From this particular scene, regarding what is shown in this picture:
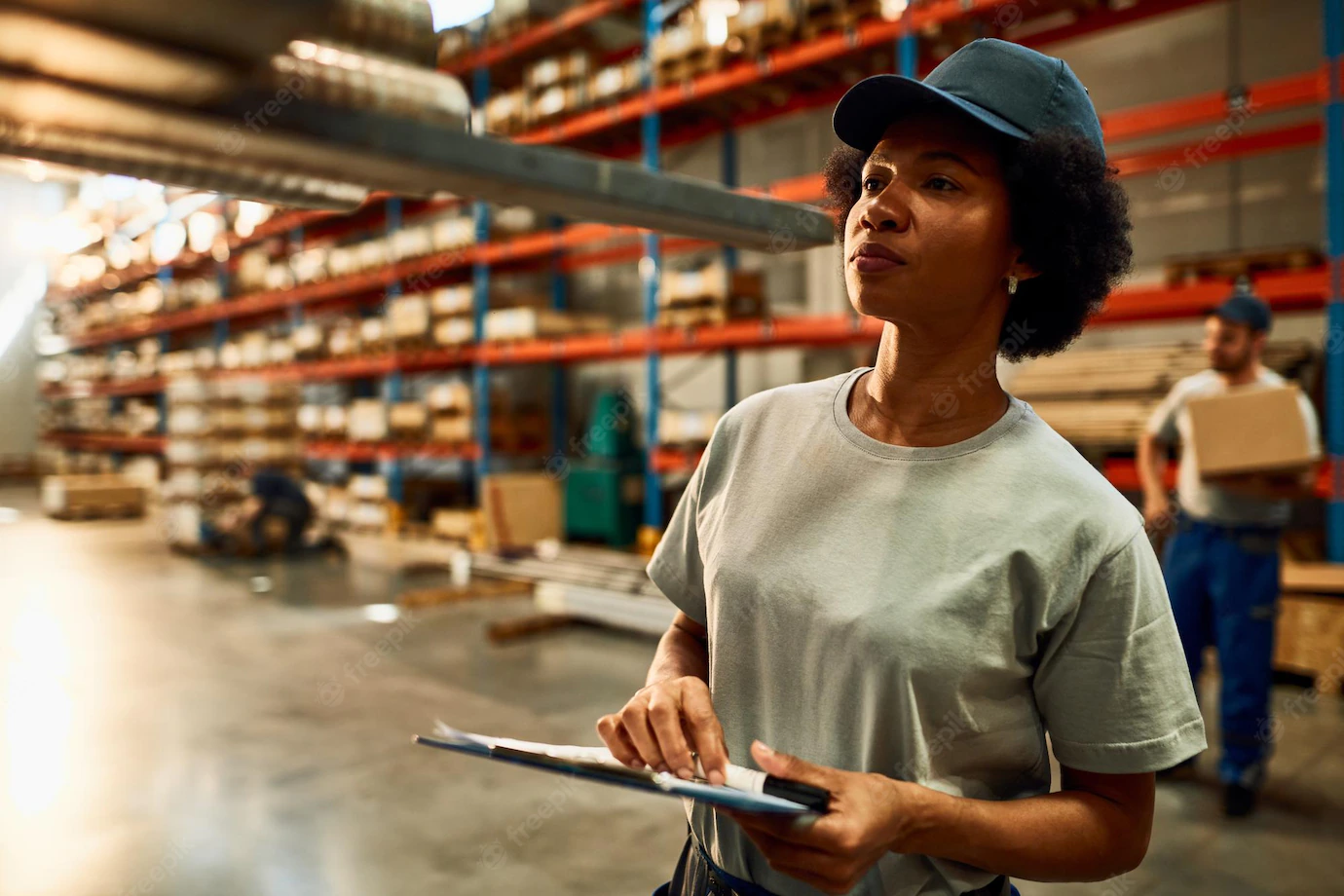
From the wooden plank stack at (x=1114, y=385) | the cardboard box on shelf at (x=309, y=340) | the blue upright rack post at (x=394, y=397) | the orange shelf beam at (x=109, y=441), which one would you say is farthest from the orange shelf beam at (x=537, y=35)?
the orange shelf beam at (x=109, y=441)

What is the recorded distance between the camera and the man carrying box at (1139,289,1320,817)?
3580 millimetres

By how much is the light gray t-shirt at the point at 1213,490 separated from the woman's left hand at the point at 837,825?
3.45 metres

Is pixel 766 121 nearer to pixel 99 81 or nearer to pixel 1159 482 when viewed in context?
pixel 1159 482

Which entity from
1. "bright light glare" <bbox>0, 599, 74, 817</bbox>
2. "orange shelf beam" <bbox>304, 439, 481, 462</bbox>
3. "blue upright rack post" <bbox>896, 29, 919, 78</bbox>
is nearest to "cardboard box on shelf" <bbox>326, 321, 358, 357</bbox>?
"orange shelf beam" <bbox>304, 439, 481, 462</bbox>

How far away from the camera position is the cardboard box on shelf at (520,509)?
955 centimetres

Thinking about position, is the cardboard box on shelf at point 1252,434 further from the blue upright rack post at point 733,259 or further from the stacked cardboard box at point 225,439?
the stacked cardboard box at point 225,439

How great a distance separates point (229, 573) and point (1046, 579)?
963 centimetres

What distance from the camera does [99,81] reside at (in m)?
0.54

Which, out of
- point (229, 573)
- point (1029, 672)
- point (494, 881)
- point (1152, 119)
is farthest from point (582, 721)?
point (229, 573)

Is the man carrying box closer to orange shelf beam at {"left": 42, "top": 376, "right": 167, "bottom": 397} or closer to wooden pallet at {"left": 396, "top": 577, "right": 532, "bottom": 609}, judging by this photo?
wooden pallet at {"left": 396, "top": 577, "right": 532, "bottom": 609}

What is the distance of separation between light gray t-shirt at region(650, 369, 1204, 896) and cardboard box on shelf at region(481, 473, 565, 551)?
8.47 m

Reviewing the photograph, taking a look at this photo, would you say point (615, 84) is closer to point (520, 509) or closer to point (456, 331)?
point (456, 331)

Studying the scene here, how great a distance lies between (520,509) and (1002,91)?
29.4 ft

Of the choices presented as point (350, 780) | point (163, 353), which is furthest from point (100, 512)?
point (350, 780)
